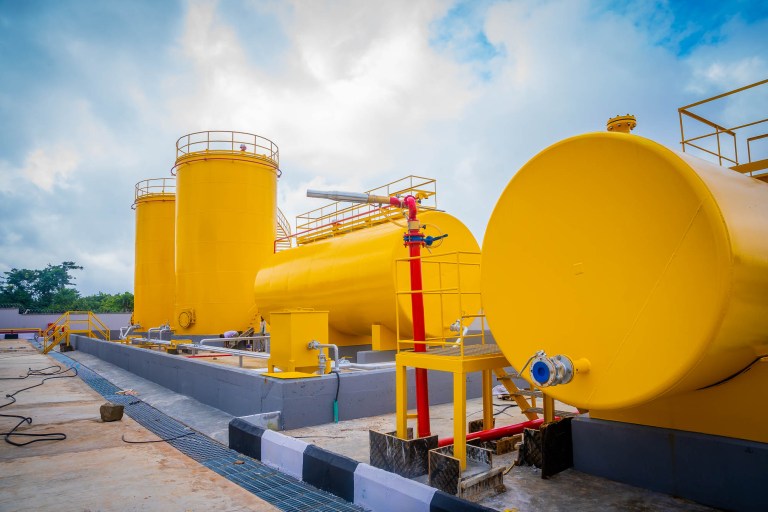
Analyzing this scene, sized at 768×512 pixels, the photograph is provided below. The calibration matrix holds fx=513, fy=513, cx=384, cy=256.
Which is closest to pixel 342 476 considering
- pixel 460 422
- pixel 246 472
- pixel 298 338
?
pixel 460 422

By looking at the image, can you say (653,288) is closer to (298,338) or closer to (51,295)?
(298,338)

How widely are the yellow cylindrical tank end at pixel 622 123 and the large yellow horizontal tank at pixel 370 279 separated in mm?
5212

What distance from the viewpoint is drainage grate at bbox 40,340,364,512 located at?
4734 millimetres

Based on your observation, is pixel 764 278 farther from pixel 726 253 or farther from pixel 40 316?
pixel 40 316

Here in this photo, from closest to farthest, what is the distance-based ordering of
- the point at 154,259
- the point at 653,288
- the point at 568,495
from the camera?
the point at 653,288
the point at 568,495
the point at 154,259

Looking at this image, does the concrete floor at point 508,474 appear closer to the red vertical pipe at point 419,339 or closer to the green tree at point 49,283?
the red vertical pipe at point 419,339

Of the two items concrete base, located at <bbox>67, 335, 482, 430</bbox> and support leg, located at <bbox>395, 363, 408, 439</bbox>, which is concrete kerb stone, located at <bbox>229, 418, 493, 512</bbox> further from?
concrete base, located at <bbox>67, 335, 482, 430</bbox>

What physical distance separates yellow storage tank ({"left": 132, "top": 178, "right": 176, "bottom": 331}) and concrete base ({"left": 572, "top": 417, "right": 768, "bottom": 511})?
2365 centimetres

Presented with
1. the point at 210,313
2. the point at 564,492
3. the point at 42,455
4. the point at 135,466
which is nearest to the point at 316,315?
the point at 135,466

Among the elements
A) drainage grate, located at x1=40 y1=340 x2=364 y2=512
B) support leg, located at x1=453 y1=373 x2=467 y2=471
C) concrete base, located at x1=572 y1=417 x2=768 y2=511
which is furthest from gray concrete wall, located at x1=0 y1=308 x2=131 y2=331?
concrete base, located at x1=572 y1=417 x2=768 y2=511

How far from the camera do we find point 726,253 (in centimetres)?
326

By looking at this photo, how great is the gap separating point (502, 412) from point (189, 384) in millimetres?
6282

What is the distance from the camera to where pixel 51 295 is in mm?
64750

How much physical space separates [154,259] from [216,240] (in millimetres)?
8674
